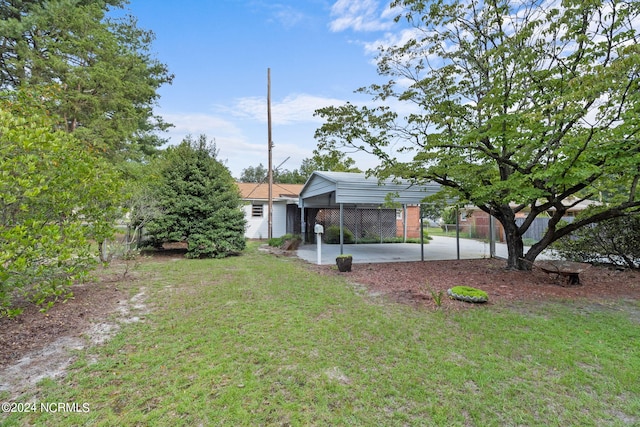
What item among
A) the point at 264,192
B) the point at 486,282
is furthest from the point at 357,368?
the point at 264,192

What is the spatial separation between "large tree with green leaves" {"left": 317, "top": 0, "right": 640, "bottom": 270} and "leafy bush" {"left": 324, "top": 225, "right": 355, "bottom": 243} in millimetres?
7612

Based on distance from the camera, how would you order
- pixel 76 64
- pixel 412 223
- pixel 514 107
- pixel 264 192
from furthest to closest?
1. pixel 412 223
2. pixel 264 192
3. pixel 76 64
4. pixel 514 107

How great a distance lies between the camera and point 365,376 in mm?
2930

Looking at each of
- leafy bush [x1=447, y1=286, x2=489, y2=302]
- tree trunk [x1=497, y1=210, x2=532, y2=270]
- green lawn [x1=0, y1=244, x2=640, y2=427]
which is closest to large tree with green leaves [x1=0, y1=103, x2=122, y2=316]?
green lawn [x1=0, y1=244, x2=640, y2=427]

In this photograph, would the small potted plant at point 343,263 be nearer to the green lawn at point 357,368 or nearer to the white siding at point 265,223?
the green lawn at point 357,368

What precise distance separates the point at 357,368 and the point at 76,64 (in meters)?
16.3

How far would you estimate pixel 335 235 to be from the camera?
54.2 ft

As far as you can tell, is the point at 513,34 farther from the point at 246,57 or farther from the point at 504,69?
the point at 246,57

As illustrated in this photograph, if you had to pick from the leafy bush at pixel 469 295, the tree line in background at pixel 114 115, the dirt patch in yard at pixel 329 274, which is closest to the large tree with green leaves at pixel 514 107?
the dirt patch in yard at pixel 329 274

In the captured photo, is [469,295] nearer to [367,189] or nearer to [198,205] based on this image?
[367,189]

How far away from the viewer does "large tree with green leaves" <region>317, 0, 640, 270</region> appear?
567 cm

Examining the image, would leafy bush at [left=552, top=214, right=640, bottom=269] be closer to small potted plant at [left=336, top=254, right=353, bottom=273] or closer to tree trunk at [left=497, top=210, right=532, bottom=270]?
tree trunk at [left=497, top=210, right=532, bottom=270]

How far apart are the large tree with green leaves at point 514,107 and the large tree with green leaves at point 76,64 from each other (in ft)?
31.6

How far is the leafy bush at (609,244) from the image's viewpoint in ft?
27.0
